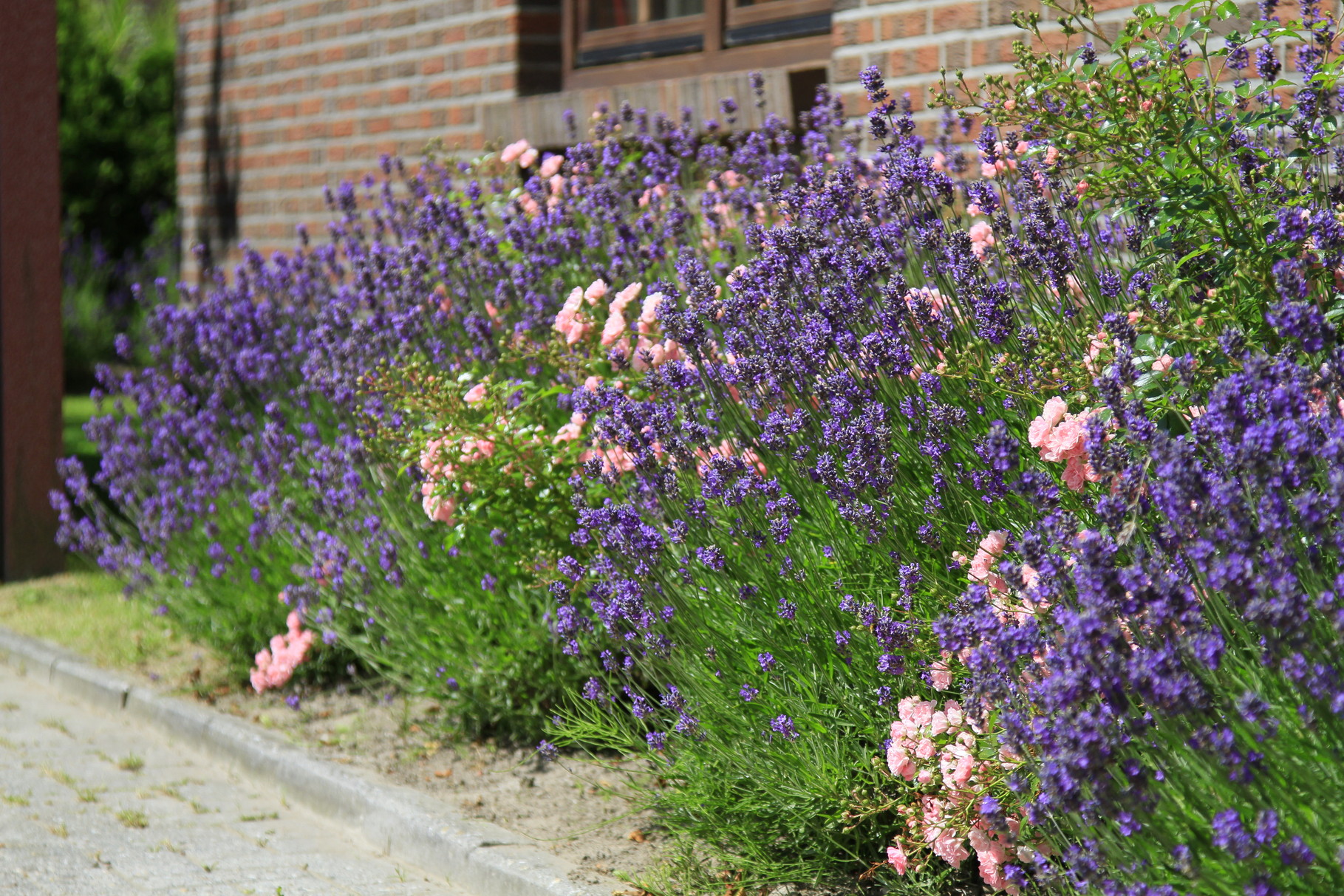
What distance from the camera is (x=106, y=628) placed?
5.68 metres

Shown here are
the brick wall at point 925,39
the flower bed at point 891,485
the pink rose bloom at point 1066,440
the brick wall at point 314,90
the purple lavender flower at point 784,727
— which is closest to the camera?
the flower bed at point 891,485

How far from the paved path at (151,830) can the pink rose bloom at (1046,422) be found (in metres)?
1.87

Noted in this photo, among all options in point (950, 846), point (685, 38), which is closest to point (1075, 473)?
point (950, 846)

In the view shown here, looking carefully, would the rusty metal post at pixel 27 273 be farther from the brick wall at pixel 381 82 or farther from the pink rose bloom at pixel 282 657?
the pink rose bloom at pixel 282 657

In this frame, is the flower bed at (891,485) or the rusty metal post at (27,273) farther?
the rusty metal post at (27,273)

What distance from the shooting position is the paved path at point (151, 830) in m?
3.34

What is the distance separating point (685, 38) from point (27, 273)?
3.60 meters

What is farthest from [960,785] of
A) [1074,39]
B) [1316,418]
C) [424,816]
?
[1074,39]

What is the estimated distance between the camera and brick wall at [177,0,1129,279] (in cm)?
474

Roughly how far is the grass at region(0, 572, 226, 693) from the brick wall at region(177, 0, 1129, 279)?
2.29 metres

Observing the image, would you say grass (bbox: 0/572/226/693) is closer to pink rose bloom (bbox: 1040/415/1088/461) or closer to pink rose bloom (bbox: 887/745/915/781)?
pink rose bloom (bbox: 887/745/915/781)

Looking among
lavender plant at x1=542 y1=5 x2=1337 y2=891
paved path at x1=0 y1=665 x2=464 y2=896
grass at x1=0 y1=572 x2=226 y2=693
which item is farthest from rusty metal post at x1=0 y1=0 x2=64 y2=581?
lavender plant at x1=542 y1=5 x2=1337 y2=891

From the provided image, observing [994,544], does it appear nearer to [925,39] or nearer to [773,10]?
[925,39]

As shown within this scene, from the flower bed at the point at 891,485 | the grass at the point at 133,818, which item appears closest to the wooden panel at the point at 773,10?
the flower bed at the point at 891,485
